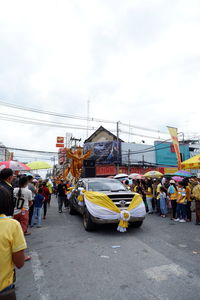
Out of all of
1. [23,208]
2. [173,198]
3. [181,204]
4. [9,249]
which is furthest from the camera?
[173,198]

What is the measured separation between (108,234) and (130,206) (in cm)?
111

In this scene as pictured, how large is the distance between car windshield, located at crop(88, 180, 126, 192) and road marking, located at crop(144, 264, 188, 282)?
3181 mm

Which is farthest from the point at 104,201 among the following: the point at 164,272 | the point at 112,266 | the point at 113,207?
the point at 164,272

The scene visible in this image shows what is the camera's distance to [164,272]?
132 inches

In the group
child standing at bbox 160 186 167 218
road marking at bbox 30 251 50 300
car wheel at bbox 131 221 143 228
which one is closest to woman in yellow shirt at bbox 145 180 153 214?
child standing at bbox 160 186 167 218

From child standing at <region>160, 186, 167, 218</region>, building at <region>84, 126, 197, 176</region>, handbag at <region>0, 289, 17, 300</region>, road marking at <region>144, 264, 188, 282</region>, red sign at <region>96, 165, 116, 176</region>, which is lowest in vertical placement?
road marking at <region>144, 264, 188, 282</region>

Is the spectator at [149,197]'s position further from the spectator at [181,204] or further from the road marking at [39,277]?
the road marking at [39,277]

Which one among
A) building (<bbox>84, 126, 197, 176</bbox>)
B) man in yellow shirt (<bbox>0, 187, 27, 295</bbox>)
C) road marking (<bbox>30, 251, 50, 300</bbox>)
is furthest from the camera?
building (<bbox>84, 126, 197, 176</bbox>)

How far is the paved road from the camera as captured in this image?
2814 mm

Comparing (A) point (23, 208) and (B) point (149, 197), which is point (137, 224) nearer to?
(B) point (149, 197)

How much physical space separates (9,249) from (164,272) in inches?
118

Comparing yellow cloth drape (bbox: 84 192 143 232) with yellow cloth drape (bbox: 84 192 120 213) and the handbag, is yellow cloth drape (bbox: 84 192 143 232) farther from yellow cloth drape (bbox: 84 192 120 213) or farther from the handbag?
the handbag

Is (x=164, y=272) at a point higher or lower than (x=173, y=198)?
lower

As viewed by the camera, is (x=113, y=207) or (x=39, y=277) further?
(x=113, y=207)
